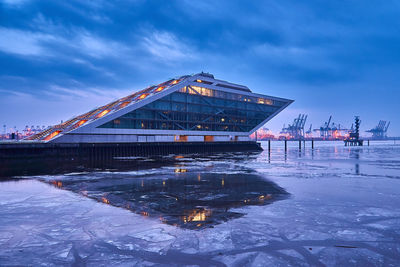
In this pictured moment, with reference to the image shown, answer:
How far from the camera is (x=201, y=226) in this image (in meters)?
7.96

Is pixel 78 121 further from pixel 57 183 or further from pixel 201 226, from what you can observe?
pixel 201 226

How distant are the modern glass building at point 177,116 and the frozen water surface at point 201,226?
3964 centimetres

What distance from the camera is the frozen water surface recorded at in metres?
5.91

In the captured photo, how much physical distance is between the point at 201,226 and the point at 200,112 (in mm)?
62961

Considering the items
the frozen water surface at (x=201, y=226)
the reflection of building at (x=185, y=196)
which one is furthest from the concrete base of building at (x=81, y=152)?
the frozen water surface at (x=201, y=226)

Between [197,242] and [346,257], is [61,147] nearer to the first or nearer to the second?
[197,242]

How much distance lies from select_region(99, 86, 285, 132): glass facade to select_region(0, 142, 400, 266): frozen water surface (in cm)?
4390

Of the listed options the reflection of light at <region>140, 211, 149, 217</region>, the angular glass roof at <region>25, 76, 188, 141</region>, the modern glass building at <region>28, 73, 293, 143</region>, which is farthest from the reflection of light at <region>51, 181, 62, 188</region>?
the angular glass roof at <region>25, 76, 188, 141</region>

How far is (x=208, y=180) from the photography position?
17219mm

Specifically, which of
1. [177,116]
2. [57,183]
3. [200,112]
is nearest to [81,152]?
[177,116]

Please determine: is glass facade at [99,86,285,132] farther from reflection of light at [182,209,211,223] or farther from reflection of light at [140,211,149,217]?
reflection of light at [182,209,211,223]

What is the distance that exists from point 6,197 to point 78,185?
3688 mm

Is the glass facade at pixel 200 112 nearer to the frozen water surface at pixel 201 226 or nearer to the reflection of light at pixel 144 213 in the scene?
the frozen water surface at pixel 201 226

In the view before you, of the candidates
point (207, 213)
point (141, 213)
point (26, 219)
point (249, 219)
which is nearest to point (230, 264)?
point (249, 219)
